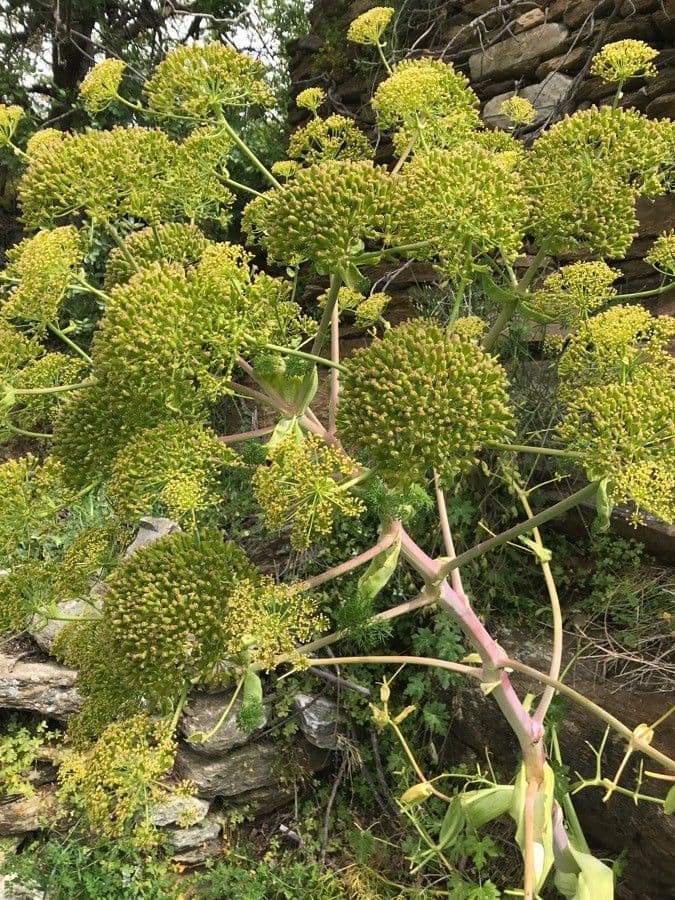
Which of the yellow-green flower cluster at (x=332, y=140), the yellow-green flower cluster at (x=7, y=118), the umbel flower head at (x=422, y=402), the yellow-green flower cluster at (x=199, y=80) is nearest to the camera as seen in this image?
the umbel flower head at (x=422, y=402)

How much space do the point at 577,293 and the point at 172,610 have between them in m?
1.12

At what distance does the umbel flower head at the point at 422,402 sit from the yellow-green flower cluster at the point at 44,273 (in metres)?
0.67

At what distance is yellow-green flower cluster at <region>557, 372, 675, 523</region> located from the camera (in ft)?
3.84

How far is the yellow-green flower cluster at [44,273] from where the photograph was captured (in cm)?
132

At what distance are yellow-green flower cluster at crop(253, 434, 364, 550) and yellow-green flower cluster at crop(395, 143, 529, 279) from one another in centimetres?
46

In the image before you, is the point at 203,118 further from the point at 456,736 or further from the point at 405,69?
the point at 456,736

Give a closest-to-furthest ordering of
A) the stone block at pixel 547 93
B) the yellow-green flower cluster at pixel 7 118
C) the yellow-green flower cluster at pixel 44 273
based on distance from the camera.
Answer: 1. the yellow-green flower cluster at pixel 44 273
2. the yellow-green flower cluster at pixel 7 118
3. the stone block at pixel 547 93

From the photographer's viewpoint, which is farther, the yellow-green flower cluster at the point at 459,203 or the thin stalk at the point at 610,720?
the thin stalk at the point at 610,720

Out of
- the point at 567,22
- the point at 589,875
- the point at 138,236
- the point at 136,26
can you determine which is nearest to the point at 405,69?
the point at 138,236

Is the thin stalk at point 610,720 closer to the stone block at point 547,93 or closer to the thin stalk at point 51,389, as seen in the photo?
the thin stalk at point 51,389

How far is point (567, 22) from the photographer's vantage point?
320 cm

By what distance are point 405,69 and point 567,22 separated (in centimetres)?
231

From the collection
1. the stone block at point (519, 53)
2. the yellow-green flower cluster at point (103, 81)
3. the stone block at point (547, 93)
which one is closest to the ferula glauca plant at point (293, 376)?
the yellow-green flower cluster at point (103, 81)

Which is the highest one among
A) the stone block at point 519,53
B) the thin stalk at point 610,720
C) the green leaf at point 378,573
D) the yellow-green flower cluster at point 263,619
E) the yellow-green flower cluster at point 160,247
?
the stone block at point 519,53
